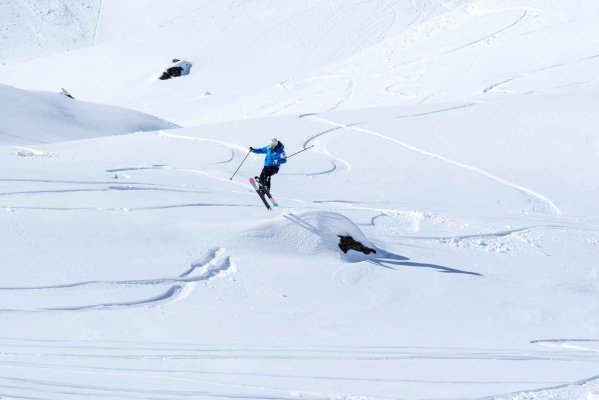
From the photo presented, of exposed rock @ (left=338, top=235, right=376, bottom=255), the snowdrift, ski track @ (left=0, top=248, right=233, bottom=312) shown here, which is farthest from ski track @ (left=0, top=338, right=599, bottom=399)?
the snowdrift

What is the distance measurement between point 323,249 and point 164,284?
9.99 feet

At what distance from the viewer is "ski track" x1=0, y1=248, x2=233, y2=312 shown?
37.6ft

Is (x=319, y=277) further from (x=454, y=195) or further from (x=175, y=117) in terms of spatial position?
(x=175, y=117)

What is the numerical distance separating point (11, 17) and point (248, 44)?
68.4 ft

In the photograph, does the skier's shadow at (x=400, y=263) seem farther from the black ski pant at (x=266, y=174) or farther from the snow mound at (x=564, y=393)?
the snow mound at (x=564, y=393)

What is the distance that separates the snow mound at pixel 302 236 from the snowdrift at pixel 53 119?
16204 mm

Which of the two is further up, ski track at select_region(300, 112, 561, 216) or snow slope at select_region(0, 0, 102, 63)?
snow slope at select_region(0, 0, 102, 63)

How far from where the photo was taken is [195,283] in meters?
12.8

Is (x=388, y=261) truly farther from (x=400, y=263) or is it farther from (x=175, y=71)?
(x=175, y=71)

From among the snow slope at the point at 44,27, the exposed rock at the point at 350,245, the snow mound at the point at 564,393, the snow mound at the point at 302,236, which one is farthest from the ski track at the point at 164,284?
the snow slope at the point at 44,27

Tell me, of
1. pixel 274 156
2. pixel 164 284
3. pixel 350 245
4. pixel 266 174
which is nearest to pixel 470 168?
pixel 266 174

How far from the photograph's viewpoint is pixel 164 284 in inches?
494

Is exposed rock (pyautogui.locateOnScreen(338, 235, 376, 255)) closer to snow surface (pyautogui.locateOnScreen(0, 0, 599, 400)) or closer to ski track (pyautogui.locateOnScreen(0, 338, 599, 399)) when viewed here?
snow surface (pyautogui.locateOnScreen(0, 0, 599, 400))

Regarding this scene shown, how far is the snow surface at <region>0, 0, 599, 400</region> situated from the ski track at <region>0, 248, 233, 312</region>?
0.05 metres
